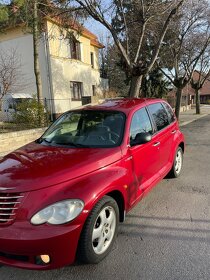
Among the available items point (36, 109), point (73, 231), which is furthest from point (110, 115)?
point (36, 109)

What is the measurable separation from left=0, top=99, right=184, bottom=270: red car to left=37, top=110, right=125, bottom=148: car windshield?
0.04 feet

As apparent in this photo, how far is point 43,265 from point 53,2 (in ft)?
35.4

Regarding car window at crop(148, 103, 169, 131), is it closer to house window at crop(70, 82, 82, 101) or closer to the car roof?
the car roof

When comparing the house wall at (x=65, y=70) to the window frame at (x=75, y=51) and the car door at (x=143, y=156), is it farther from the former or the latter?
the car door at (x=143, y=156)

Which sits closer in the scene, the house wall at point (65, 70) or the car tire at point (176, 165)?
the car tire at point (176, 165)

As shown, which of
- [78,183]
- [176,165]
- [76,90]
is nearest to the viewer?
[78,183]

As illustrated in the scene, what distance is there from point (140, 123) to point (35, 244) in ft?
8.33

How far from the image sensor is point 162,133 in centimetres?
537

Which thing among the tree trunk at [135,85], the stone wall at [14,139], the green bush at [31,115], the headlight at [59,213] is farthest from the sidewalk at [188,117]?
the headlight at [59,213]

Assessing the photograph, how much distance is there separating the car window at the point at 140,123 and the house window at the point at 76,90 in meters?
19.1

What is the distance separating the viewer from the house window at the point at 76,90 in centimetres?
2388

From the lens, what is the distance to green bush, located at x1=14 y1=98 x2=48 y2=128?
11.9 meters

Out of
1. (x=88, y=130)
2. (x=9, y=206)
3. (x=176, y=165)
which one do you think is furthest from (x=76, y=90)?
(x=9, y=206)

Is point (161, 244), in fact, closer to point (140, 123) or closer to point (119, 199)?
point (119, 199)
